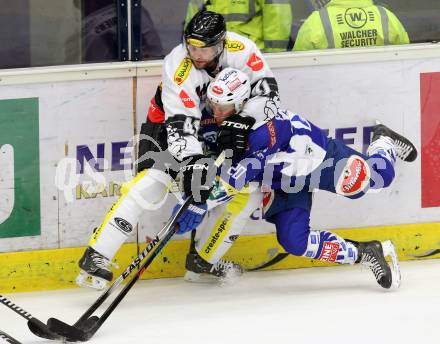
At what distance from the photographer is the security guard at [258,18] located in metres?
5.53

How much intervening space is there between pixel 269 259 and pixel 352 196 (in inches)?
21.4

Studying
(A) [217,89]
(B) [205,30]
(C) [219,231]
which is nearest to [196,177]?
(A) [217,89]

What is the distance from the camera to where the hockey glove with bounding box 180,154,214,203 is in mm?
4895

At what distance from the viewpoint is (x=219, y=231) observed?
A: 5312 millimetres

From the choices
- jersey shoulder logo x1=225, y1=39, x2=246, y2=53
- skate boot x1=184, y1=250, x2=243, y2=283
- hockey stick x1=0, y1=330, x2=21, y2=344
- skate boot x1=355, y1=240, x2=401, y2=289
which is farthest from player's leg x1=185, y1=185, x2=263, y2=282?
hockey stick x1=0, y1=330, x2=21, y2=344

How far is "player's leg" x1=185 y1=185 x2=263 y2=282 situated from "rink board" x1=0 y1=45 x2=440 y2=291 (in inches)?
7.4

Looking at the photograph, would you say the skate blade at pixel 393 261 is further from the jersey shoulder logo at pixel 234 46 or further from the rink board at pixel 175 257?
the jersey shoulder logo at pixel 234 46

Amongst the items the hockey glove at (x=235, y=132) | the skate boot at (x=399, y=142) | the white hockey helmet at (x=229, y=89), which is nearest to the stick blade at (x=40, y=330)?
the hockey glove at (x=235, y=132)

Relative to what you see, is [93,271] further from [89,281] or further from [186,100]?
[186,100]

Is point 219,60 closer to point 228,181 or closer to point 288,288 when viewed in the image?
point 228,181

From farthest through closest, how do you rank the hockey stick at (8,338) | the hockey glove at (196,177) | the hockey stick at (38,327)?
1. the hockey glove at (196,177)
2. the hockey stick at (38,327)
3. the hockey stick at (8,338)

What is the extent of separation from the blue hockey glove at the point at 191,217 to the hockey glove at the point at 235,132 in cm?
27

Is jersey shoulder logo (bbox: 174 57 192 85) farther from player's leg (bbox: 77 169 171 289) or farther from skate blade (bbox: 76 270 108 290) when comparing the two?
skate blade (bbox: 76 270 108 290)

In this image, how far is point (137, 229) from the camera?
5477 millimetres
